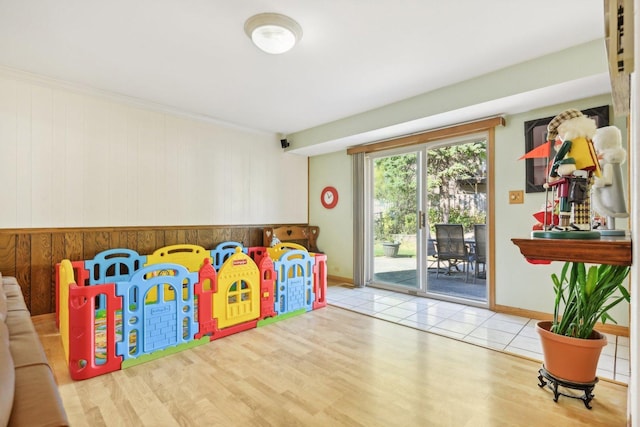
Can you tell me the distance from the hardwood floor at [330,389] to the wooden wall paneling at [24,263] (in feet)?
2.25

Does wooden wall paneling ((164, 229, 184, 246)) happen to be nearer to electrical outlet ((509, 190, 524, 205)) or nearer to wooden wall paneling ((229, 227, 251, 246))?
wooden wall paneling ((229, 227, 251, 246))

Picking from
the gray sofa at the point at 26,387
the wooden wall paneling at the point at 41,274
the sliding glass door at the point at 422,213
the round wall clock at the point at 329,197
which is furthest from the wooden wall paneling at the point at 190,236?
the gray sofa at the point at 26,387

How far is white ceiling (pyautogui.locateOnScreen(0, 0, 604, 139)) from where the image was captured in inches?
75.0

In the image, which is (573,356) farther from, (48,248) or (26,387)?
(48,248)

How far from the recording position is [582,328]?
1684mm

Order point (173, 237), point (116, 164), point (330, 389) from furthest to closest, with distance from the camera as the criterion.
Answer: point (173, 237), point (116, 164), point (330, 389)

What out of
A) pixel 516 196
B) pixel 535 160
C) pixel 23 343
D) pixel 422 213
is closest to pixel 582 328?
pixel 516 196

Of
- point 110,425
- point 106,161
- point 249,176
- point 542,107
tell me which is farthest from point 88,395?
point 542,107

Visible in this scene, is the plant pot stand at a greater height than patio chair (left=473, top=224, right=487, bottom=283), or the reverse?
patio chair (left=473, top=224, right=487, bottom=283)

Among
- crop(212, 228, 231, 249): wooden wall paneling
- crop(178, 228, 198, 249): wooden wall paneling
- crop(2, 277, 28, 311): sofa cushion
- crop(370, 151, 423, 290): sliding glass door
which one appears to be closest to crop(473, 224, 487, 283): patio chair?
crop(370, 151, 423, 290): sliding glass door

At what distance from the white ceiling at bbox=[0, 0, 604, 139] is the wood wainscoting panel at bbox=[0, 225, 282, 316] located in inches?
57.5

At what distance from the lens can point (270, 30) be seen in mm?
2039

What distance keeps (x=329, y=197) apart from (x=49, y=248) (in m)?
3.49

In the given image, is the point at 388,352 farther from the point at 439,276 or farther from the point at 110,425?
the point at 439,276
